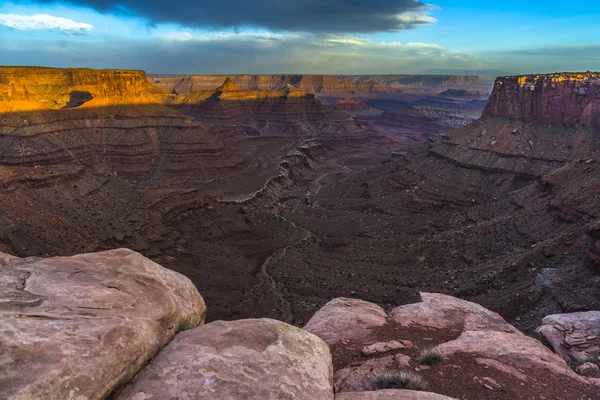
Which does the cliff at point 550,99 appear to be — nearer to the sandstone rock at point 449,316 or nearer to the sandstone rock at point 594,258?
the sandstone rock at point 594,258

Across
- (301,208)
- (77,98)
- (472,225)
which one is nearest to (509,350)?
(472,225)

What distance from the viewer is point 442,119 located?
557 feet

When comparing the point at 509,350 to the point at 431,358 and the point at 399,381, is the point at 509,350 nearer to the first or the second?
the point at 431,358

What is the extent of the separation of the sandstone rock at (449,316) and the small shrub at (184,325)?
7966 millimetres

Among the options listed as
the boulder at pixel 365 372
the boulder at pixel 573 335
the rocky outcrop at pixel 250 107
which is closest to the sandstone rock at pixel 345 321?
the boulder at pixel 365 372

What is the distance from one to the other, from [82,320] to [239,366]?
3.17m

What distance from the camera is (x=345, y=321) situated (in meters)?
14.5

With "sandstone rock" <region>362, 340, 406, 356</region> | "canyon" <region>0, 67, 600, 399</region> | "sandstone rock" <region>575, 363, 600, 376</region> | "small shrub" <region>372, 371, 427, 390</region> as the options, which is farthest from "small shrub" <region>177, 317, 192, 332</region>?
"sandstone rock" <region>575, 363, 600, 376</region>

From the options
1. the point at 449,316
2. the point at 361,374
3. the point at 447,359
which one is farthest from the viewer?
the point at 449,316

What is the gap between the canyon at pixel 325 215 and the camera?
1600cm

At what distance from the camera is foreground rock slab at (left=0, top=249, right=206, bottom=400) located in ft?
21.1

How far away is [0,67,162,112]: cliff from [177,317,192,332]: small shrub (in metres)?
76.5

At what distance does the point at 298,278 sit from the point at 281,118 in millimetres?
98931

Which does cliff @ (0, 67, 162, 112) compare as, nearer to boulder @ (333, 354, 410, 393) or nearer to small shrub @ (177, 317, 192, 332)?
small shrub @ (177, 317, 192, 332)
